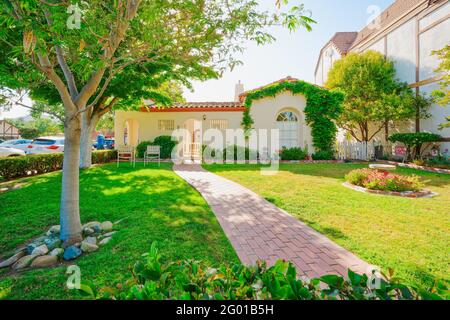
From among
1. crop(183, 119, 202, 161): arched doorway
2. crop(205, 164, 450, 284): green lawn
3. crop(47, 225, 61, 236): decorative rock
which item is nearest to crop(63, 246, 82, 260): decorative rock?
crop(47, 225, 61, 236): decorative rock

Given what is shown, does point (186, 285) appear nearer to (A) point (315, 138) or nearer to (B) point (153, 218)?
(B) point (153, 218)

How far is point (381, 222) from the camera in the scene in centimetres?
Answer: 482

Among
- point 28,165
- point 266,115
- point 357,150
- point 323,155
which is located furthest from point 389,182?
point 28,165

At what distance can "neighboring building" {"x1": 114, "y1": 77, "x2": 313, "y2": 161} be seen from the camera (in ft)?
55.7

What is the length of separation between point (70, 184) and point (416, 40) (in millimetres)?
21691

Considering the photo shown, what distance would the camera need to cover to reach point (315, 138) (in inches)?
652

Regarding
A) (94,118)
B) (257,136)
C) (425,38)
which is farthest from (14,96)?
(425,38)

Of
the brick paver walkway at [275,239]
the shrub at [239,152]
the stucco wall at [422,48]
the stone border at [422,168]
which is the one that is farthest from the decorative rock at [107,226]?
the stucco wall at [422,48]

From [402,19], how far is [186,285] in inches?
925

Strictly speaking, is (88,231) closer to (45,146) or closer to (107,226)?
(107,226)

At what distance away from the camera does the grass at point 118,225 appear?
9.55 ft

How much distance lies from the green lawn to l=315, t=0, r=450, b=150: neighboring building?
33.0 feet

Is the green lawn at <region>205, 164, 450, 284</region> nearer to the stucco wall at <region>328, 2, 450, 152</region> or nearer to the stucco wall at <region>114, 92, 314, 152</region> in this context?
the stucco wall at <region>114, 92, 314, 152</region>

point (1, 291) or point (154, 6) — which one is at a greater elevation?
point (154, 6)
